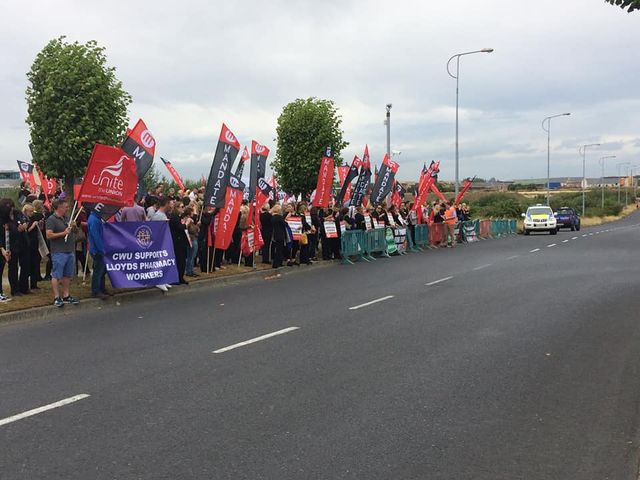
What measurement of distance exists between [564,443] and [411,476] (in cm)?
138

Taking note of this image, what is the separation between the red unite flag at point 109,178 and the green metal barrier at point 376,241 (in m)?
11.0

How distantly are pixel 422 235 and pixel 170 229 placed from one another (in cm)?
1533

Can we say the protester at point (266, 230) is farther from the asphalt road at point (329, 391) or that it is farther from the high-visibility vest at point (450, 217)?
the high-visibility vest at point (450, 217)

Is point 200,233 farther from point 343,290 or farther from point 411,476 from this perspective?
point 411,476

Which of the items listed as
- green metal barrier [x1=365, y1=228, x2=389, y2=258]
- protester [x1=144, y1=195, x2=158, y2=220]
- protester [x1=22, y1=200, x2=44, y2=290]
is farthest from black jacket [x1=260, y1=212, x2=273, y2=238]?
protester [x1=22, y1=200, x2=44, y2=290]

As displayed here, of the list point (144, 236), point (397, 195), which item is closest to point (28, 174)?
point (144, 236)

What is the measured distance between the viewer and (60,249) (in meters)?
11.0

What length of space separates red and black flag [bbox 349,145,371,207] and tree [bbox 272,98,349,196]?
15.2ft

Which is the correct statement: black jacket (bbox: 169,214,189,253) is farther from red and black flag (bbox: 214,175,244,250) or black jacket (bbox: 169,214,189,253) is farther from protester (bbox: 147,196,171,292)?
red and black flag (bbox: 214,175,244,250)

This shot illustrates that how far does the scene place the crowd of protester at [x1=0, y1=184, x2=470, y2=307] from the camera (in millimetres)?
11109

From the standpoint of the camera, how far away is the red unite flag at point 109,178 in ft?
38.0

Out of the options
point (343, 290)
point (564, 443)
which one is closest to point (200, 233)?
point (343, 290)

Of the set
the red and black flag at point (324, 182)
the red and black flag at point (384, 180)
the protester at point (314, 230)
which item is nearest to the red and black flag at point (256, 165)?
the protester at point (314, 230)

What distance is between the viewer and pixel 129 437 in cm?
473
